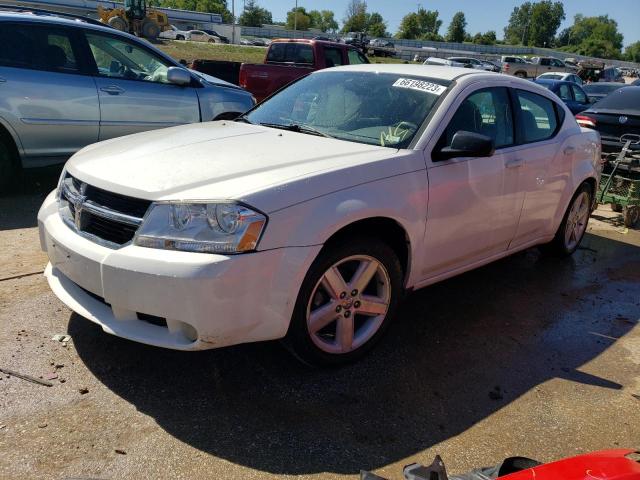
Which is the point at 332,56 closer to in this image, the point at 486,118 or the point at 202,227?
the point at 486,118

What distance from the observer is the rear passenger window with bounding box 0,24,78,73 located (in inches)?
233

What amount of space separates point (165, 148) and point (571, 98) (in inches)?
570

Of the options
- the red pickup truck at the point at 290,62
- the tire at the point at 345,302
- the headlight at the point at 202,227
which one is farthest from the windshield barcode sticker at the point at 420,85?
the red pickup truck at the point at 290,62

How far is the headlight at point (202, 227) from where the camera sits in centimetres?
272

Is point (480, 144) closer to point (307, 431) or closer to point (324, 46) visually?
point (307, 431)

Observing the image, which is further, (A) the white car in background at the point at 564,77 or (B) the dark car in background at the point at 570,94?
(A) the white car in background at the point at 564,77

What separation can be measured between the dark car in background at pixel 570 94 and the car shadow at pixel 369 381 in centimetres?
1198

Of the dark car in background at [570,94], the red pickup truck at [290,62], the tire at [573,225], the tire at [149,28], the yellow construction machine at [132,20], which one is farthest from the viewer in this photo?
the tire at [149,28]

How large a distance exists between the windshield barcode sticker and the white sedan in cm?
1

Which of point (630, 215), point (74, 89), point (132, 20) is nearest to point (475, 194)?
point (630, 215)

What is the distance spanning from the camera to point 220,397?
9.80 feet

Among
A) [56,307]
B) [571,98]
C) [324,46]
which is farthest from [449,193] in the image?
[571,98]

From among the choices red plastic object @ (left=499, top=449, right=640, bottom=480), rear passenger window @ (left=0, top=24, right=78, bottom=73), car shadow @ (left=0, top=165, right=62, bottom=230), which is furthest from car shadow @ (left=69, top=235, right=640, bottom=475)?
rear passenger window @ (left=0, top=24, right=78, bottom=73)

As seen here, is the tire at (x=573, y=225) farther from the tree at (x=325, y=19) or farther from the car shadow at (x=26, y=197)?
the tree at (x=325, y=19)
